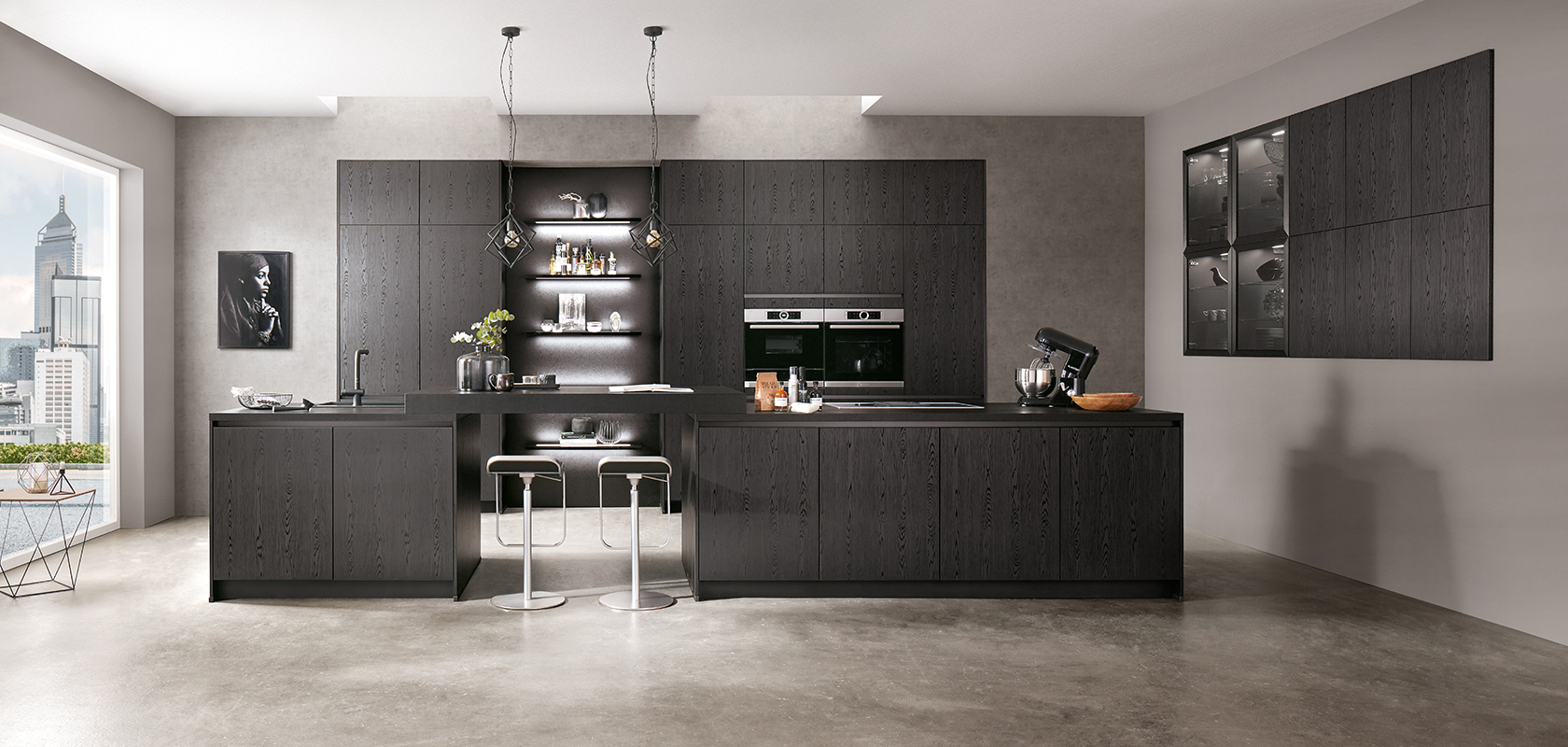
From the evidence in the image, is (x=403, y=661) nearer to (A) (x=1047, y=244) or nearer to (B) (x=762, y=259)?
(B) (x=762, y=259)

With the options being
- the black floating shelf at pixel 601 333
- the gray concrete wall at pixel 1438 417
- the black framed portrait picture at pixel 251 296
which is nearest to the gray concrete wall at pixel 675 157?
the black framed portrait picture at pixel 251 296

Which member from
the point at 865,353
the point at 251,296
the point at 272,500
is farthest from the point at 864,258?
the point at 251,296

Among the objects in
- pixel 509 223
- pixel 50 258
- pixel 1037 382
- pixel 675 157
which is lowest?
pixel 1037 382

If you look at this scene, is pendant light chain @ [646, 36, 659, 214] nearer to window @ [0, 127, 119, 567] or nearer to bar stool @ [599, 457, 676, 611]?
bar stool @ [599, 457, 676, 611]

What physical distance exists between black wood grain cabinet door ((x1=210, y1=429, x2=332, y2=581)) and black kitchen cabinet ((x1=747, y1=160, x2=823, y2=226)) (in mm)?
3572

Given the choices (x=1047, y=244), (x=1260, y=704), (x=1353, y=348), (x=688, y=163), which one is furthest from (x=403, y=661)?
(x=1047, y=244)

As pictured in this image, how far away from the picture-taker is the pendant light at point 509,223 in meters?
4.93

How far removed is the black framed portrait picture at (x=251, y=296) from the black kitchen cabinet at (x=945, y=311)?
4688 mm

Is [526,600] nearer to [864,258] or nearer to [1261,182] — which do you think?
[864,258]

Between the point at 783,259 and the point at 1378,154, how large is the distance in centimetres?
379

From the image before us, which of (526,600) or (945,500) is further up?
(945,500)

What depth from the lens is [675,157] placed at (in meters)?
7.04

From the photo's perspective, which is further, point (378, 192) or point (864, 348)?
point (864, 348)

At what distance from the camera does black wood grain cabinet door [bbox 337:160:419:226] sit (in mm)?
6809
